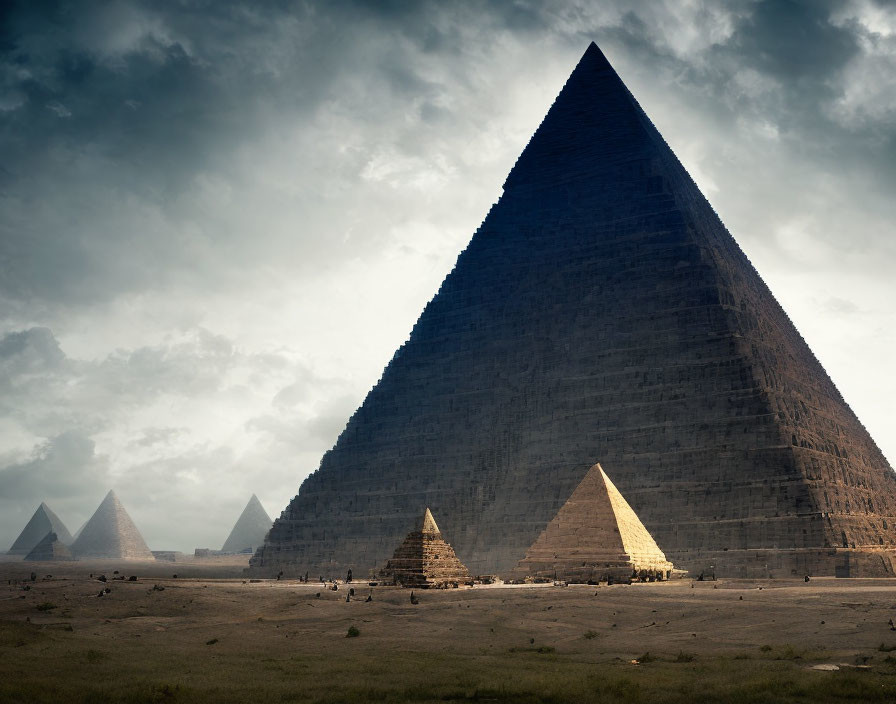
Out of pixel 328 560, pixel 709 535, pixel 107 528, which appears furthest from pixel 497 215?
pixel 107 528

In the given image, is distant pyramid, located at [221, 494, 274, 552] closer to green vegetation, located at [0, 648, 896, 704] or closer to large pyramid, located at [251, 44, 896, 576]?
large pyramid, located at [251, 44, 896, 576]

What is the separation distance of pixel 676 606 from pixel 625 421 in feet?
101

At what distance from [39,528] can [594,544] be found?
440ft

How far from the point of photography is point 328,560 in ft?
215

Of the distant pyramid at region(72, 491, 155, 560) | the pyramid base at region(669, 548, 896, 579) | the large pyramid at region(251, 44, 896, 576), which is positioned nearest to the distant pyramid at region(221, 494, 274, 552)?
the distant pyramid at region(72, 491, 155, 560)

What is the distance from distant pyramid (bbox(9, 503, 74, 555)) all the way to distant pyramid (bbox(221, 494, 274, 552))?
89.4 ft

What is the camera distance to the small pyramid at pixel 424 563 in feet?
129

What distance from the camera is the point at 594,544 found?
3950cm

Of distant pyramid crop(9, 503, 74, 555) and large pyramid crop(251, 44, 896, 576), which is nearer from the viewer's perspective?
large pyramid crop(251, 44, 896, 576)

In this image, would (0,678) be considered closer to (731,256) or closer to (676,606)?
(676,606)

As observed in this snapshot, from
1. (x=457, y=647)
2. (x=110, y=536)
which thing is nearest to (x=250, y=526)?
(x=110, y=536)

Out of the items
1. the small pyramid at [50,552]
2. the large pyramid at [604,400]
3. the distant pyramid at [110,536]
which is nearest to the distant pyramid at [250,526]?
the distant pyramid at [110,536]

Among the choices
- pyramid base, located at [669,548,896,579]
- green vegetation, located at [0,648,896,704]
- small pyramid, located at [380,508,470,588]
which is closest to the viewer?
green vegetation, located at [0,648,896,704]

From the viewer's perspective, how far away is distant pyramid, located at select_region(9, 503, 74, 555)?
152m
